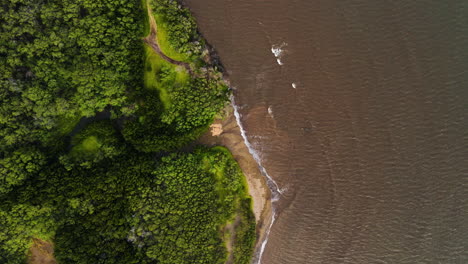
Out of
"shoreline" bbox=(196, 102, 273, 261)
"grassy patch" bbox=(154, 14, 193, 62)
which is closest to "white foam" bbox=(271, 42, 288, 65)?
"shoreline" bbox=(196, 102, 273, 261)

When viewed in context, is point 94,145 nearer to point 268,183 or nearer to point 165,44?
point 165,44

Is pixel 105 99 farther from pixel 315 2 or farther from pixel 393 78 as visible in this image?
pixel 393 78

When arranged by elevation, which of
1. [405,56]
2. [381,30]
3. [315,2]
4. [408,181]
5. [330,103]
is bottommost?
[408,181]

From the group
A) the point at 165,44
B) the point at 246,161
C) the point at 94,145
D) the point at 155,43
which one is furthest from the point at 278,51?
the point at 94,145

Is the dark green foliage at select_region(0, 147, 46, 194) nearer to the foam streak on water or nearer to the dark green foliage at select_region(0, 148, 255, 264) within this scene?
the dark green foliage at select_region(0, 148, 255, 264)

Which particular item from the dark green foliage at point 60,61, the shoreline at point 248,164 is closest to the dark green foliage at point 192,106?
the shoreline at point 248,164

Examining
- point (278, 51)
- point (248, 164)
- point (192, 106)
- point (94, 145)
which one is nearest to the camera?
point (94, 145)

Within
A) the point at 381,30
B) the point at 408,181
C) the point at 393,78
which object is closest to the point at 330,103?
the point at 393,78
